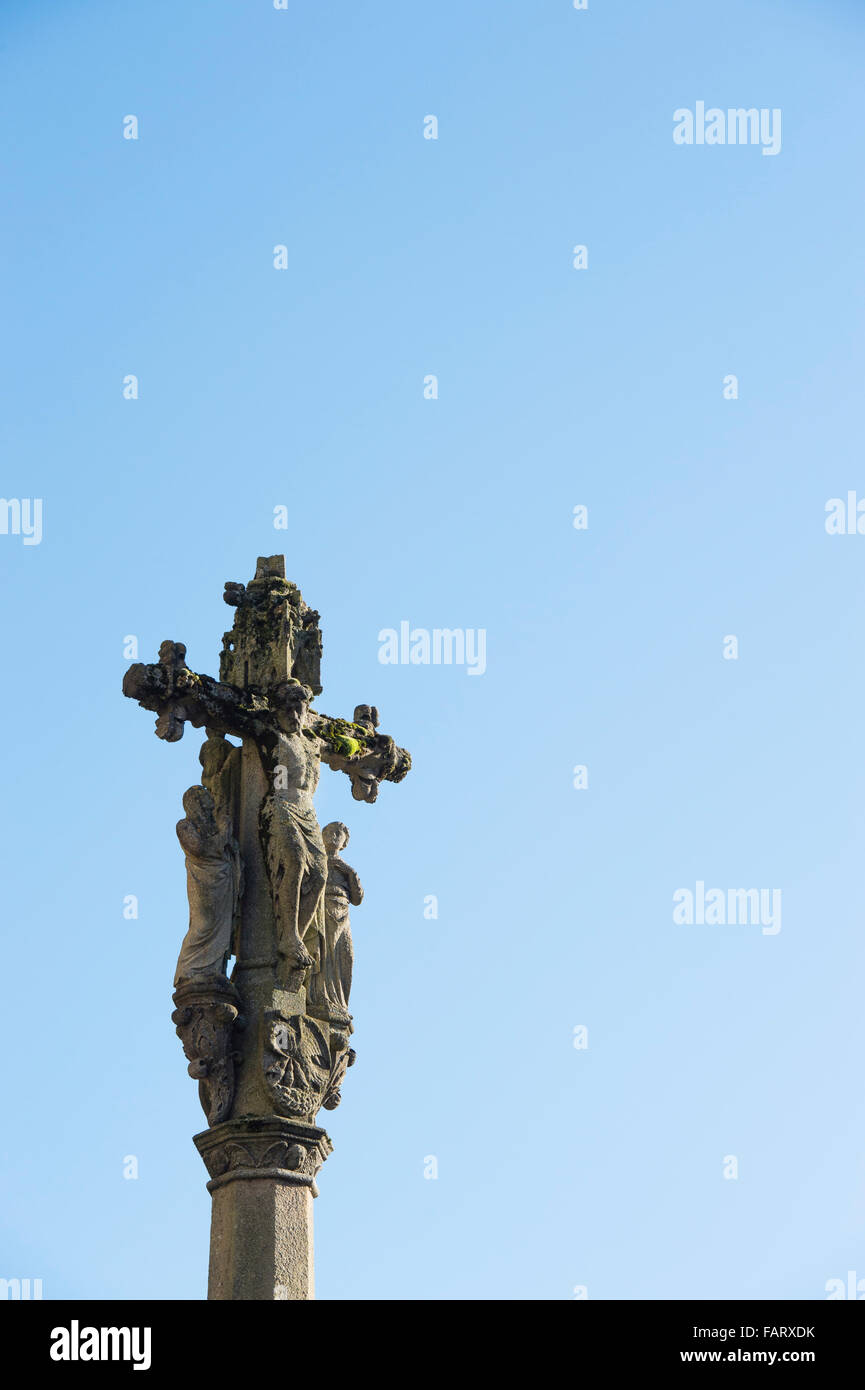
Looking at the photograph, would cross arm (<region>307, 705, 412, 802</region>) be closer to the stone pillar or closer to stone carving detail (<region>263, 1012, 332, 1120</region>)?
stone carving detail (<region>263, 1012, 332, 1120</region>)

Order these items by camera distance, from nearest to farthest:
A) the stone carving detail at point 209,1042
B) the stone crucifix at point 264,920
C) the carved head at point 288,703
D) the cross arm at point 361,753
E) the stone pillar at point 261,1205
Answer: the stone pillar at point 261,1205 < the stone crucifix at point 264,920 < the stone carving detail at point 209,1042 < the carved head at point 288,703 < the cross arm at point 361,753

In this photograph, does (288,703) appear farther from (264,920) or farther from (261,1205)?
(261,1205)

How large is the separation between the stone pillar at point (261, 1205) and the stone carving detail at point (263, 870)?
7 cm

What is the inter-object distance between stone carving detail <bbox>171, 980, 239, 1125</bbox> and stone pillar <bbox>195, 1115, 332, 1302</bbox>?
0.21m

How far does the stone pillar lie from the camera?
53.8 feet

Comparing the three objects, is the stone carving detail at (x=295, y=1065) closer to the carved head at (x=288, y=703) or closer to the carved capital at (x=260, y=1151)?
the carved capital at (x=260, y=1151)

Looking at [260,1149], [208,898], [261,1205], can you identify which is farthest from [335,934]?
[261,1205]

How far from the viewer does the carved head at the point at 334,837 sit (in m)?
18.5

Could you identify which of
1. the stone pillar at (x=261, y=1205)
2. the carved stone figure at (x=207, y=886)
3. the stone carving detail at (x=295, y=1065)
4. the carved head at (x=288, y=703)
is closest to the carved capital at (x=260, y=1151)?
the stone pillar at (x=261, y=1205)

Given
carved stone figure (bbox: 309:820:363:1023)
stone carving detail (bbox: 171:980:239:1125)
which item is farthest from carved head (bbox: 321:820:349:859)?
stone carving detail (bbox: 171:980:239:1125)
